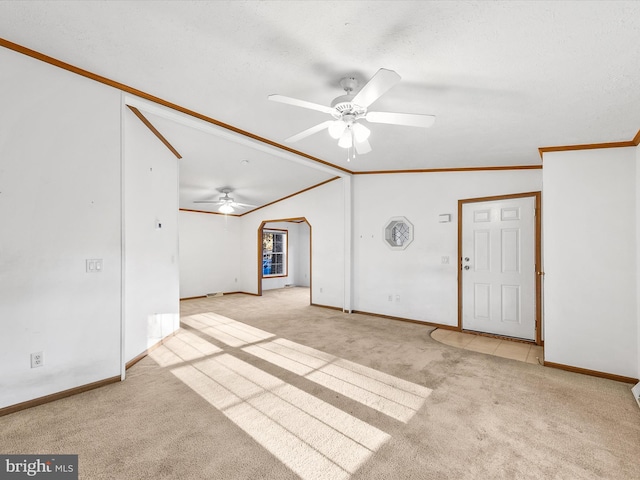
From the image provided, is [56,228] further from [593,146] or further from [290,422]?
[593,146]

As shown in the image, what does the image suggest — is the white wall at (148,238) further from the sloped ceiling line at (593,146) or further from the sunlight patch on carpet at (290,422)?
the sloped ceiling line at (593,146)

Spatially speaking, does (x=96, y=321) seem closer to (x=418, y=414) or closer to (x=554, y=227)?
(x=418, y=414)

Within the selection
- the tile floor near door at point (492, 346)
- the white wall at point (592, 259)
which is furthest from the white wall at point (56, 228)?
the white wall at point (592, 259)

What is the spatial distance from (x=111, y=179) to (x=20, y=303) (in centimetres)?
122

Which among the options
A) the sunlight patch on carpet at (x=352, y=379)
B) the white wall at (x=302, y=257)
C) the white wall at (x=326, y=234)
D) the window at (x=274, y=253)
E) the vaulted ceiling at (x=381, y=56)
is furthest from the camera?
the white wall at (x=302, y=257)

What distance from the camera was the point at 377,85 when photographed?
1.93 meters

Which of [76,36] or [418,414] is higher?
[76,36]

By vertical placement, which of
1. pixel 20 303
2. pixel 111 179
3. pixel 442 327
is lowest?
pixel 442 327

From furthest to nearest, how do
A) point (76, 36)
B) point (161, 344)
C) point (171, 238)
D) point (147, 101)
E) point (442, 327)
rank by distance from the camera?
point (442, 327) < point (171, 238) < point (161, 344) < point (147, 101) < point (76, 36)

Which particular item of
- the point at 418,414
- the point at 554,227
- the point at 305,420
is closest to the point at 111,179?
the point at 305,420

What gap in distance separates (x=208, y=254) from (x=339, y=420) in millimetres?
6640

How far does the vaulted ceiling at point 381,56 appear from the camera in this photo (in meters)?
1.71

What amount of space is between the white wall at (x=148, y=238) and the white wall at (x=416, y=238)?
3318mm

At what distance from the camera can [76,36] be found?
2.10m
